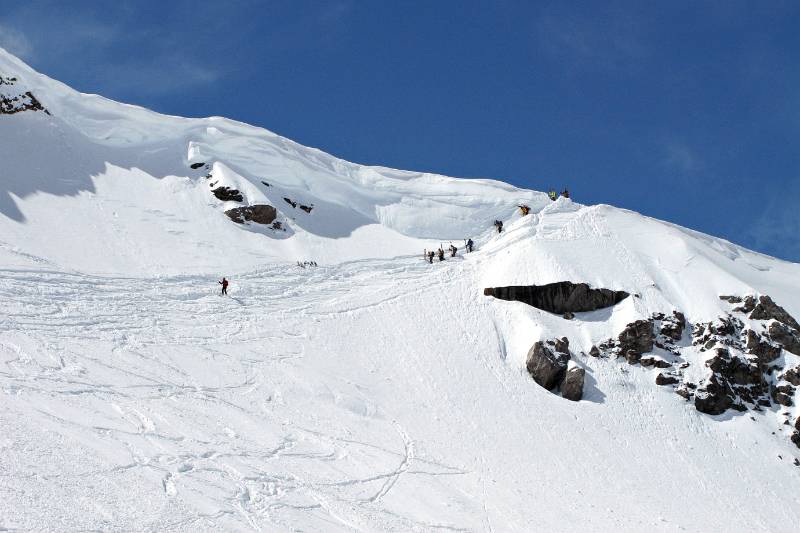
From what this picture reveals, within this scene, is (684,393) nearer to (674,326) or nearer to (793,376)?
(674,326)

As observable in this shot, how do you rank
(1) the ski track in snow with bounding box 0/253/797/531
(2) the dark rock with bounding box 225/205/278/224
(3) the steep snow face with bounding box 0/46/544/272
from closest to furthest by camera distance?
(1) the ski track in snow with bounding box 0/253/797/531 < (3) the steep snow face with bounding box 0/46/544/272 < (2) the dark rock with bounding box 225/205/278/224

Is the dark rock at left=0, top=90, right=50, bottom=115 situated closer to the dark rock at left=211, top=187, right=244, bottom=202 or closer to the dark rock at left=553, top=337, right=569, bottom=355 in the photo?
the dark rock at left=211, top=187, right=244, bottom=202

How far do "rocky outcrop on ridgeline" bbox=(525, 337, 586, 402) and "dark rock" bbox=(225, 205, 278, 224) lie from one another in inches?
683

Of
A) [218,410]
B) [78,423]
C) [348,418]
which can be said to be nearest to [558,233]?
[348,418]

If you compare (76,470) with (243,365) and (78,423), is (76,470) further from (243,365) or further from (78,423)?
(243,365)

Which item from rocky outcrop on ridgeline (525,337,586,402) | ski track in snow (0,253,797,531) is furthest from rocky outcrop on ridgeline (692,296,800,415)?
rocky outcrop on ridgeline (525,337,586,402)

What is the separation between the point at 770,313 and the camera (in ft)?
123

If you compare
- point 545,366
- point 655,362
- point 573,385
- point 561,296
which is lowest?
point 573,385

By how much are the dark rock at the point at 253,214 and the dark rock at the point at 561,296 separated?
43.7 ft

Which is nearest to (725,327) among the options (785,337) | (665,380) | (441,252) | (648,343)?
(785,337)

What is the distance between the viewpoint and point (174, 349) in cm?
2877

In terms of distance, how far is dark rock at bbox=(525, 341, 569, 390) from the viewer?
3319 centimetres

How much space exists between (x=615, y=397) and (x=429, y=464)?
1072cm

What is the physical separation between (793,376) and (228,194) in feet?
96.5
